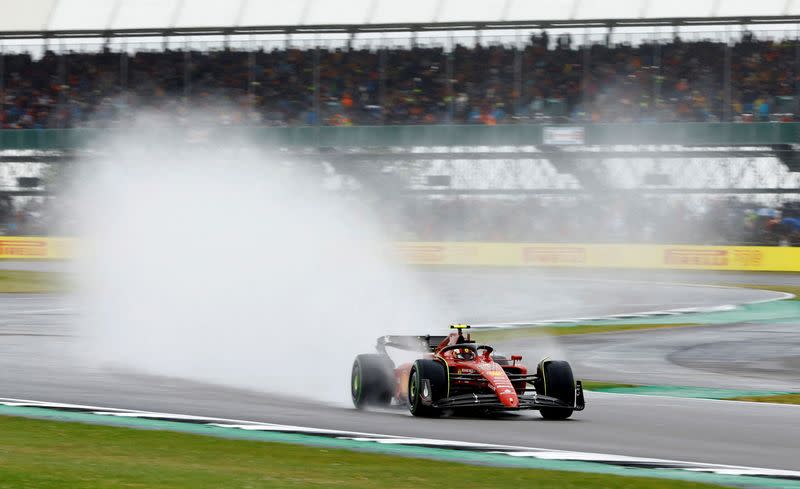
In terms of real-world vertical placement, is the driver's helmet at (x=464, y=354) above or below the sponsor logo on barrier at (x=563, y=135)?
below

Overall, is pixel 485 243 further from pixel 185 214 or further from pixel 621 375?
pixel 621 375

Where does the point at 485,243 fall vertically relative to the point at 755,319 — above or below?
above

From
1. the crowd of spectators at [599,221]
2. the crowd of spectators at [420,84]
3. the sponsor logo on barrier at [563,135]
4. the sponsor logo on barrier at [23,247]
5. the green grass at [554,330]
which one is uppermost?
the crowd of spectators at [420,84]

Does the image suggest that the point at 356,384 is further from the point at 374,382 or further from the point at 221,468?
the point at 221,468

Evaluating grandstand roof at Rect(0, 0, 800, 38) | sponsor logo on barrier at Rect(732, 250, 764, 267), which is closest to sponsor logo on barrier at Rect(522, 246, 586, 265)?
sponsor logo on barrier at Rect(732, 250, 764, 267)

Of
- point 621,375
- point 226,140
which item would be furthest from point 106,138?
point 621,375

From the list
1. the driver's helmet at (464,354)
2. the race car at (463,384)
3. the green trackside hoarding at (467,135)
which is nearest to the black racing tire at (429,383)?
A: the race car at (463,384)

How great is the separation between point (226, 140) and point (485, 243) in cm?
1020

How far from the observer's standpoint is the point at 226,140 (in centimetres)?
4359

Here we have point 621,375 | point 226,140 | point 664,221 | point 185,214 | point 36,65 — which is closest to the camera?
point 621,375

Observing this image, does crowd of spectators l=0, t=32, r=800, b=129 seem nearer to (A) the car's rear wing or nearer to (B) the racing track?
(B) the racing track

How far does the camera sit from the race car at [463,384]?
426 inches

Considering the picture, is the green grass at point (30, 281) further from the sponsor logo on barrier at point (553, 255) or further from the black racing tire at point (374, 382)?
the black racing tire at point (374, 382)

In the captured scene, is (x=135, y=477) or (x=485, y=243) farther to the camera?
(x=485, y=243)
